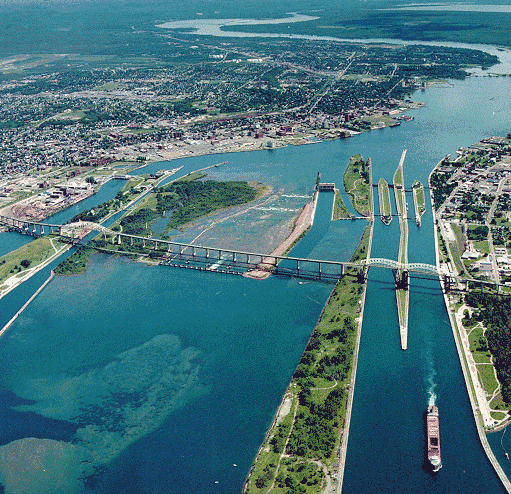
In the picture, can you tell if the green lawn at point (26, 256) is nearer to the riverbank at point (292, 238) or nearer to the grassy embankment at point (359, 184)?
the riverbank at point (292, 238)

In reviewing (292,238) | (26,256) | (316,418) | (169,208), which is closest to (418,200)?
(292,238)

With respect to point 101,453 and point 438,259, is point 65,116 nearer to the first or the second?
point 438,259

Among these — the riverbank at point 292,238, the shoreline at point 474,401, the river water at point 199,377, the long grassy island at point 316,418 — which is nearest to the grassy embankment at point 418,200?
the river water at point 199,377

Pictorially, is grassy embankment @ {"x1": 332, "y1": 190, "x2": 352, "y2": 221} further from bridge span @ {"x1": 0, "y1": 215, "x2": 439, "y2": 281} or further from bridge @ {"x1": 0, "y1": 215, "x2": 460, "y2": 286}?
bridge @ {"x1": 0, "y1": 215, "x2": 460, "y2": 286}

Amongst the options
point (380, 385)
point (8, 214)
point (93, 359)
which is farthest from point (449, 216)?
point (8, 214)

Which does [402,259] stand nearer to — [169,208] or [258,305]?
[258,305]

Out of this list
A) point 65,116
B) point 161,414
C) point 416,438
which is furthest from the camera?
point 65,116

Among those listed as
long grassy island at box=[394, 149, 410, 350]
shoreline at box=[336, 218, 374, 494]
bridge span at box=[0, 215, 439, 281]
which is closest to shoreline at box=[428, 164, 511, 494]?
long grassy island at box=[394, 149, 410, 350]
